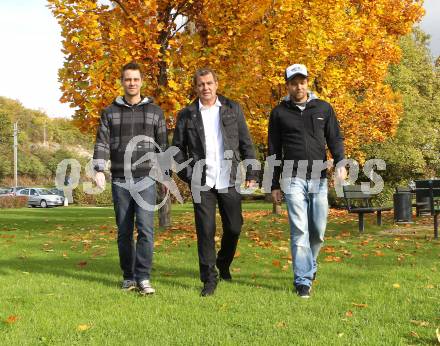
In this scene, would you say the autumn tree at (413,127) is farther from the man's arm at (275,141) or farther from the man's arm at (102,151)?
the man's arm at (102,151)

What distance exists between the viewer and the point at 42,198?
4538 centimetres

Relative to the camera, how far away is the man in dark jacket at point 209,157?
6023mm

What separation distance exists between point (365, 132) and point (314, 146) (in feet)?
54.2

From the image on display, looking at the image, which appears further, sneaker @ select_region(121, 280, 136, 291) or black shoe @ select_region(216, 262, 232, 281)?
black shoe @ select_region(216, 262, 232, 281)

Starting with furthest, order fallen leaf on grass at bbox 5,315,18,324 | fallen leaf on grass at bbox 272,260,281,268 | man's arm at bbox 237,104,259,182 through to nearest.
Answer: fallen leaf on grass at bbox 272,260,281,268 < man's arm at bbox 237,104,259,182 < fallen leaf on grass at bbox 5,315,18,324

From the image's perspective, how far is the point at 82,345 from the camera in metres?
4.12

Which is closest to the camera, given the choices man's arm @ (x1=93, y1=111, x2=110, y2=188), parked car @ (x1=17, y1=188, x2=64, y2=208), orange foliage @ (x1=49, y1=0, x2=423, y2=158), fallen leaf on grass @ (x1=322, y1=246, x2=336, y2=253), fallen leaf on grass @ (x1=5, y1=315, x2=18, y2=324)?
fallen leaf on grass @ (x1=5, y1=315, x2=18, y2=324)

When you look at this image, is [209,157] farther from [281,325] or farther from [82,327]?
[82,327]

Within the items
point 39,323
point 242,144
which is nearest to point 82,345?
point 39,323

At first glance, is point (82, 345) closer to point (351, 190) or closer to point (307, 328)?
point (307, 328)

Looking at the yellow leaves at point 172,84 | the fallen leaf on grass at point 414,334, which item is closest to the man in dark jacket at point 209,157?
the fallen leaf on grass at point 414,334

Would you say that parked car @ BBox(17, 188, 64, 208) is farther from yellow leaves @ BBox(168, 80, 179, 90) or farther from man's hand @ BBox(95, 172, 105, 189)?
man's hand @ BBox(95, 172, 105, 189)

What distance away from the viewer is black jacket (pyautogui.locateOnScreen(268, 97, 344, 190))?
5.99 m

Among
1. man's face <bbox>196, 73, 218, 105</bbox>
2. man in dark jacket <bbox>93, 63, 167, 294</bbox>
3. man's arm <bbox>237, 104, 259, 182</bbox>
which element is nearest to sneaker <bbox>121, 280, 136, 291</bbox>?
man in dark jacket <bbox>93, 63, 167, 294</bbox>
